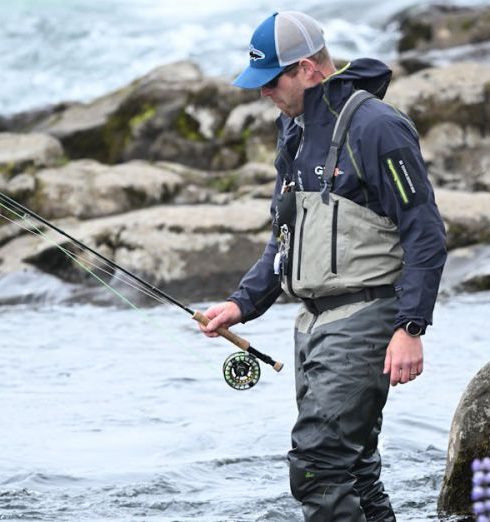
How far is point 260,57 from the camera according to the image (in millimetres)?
4586

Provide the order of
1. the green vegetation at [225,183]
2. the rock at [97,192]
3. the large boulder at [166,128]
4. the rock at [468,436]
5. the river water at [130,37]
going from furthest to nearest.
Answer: the river water at [130,37]
the large boulder at [166,128]
the green vegetation at [225,183]
the rock at [97,192]
the rock at [468,436]

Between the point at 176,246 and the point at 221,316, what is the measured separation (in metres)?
8.14

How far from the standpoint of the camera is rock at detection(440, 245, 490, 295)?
12391 mm

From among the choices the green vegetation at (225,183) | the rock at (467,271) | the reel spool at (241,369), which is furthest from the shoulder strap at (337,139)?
the green vegetation at (225,183)

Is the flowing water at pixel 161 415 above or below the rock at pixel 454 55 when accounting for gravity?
below

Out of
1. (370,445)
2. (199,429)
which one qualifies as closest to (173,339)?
(199,429)

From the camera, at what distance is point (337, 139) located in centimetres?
444

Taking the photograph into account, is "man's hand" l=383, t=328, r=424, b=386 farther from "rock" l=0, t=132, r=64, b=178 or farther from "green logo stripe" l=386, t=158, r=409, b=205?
"rock" l=0, t=132, r=64, b=178

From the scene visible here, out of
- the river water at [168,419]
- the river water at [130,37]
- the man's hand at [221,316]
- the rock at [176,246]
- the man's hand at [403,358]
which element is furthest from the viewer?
the river water at [130,37]

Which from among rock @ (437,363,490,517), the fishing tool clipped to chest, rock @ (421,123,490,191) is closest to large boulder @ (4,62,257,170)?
rock @ (421,123,490,191)

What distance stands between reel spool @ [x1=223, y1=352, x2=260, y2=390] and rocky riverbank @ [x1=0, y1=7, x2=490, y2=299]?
290 inches

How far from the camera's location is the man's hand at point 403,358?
13.9ft

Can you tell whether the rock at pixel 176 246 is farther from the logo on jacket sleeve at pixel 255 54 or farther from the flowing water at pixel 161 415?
the logo on jacket sleeve at pixel 255 54

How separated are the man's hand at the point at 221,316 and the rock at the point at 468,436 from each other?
115cm
